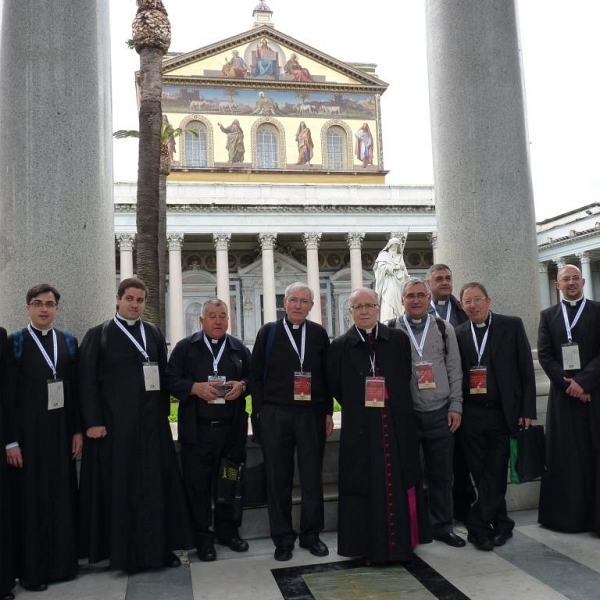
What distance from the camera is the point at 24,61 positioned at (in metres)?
4.37

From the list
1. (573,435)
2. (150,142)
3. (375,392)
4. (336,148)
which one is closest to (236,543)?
(375,392)

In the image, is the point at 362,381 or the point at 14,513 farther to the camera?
the point at 362,381

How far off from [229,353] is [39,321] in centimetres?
122

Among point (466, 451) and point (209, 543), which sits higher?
point (466, 451)

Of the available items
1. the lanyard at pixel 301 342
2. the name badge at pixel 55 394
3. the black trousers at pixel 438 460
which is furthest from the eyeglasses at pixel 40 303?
the black trousers at pixel 438 460

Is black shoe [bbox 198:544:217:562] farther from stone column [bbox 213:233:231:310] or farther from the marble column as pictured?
stone column [bbox 213:233:231:310]

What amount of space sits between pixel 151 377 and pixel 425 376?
178 centimetres

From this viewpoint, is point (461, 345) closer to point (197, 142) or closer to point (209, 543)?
point (209, 543)

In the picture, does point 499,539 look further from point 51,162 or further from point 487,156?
point 51,162

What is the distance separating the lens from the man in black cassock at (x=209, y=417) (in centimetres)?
397

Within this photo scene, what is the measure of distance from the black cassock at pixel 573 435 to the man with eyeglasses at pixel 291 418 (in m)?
1.62

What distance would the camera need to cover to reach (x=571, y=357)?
4.25 meters

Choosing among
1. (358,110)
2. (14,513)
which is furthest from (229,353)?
(358,110)

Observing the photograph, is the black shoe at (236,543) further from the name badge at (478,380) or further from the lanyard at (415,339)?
the name badge at (478,380)
